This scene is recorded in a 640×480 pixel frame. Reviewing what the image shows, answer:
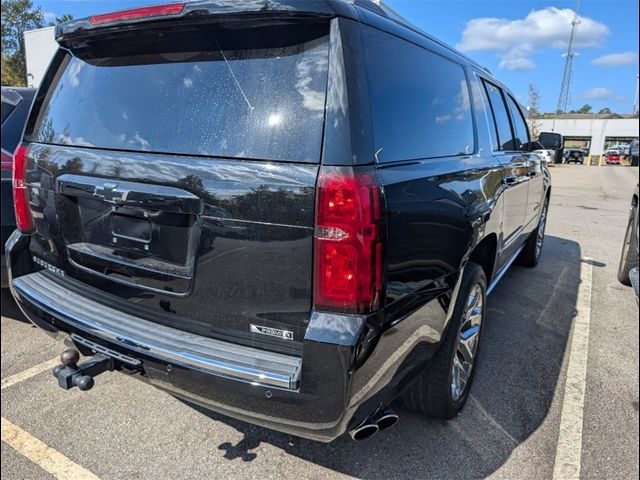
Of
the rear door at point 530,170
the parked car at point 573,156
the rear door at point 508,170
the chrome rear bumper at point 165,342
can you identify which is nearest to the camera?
the chrome rear bumper at point 165,342

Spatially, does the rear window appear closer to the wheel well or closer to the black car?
the black car

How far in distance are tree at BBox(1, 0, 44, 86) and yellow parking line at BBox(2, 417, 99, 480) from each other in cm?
273

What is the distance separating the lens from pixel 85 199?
219 centimetres

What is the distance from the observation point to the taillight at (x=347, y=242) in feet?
5.32

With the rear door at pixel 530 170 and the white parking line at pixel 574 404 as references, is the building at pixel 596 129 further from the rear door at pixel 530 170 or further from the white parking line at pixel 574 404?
the white parking line at pixel 574 404

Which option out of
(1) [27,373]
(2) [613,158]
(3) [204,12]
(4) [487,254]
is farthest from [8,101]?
(2) [613,158]

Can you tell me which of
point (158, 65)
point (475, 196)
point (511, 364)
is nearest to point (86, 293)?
point (158, 65)

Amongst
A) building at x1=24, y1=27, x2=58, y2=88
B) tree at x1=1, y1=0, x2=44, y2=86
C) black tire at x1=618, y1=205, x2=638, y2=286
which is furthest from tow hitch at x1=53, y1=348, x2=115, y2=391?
black tire at x1=618, y1=205, x2=638, y2=286

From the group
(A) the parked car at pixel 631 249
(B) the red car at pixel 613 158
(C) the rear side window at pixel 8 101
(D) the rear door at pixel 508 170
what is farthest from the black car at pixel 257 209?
(B) the red car at pixel 613 158

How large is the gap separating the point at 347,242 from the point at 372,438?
144cm

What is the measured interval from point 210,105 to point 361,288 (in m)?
0.97

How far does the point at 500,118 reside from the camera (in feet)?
12.6

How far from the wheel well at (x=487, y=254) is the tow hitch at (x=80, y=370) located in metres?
2.10

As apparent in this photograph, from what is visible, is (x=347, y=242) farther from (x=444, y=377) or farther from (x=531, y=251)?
(x=531, y=251)
